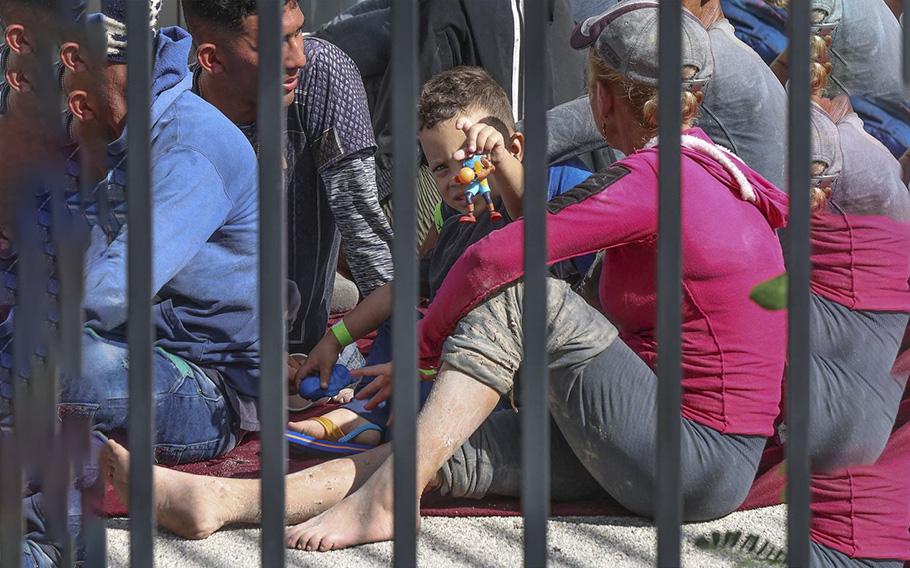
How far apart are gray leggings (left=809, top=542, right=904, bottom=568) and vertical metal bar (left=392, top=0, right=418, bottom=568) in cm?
109

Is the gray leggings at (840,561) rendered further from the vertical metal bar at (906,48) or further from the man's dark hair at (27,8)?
the man's dark hair at (27,8)

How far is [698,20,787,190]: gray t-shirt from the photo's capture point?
11.3 feet

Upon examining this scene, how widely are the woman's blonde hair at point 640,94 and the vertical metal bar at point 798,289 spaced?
1.24 m

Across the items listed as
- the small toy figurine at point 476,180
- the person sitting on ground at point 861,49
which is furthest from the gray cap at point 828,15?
the small toy figurine at point 476,180

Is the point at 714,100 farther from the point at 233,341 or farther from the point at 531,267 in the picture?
the point at 531,267

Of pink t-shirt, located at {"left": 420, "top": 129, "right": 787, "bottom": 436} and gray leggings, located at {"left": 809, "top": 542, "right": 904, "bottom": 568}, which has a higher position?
pink t-shirt, located at {"left": 420, "top": 129, "right": 787, "bottom": 436}

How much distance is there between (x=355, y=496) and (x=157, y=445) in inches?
25.5

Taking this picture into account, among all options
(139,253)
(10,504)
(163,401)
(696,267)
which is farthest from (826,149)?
(10,504)

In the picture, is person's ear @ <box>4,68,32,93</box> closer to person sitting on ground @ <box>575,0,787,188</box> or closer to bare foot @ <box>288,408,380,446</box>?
bare foot @ <box>288,408,380,446</box>

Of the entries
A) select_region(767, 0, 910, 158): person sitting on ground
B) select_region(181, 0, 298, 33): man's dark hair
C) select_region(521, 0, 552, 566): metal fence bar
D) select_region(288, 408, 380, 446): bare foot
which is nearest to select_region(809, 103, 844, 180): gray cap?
select_region(767, 0, 910, 158): person sitting on ground

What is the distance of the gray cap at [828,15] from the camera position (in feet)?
11.1

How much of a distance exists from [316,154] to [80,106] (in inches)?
55.7

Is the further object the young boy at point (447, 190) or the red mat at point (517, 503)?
the young boy at point (447, 190)

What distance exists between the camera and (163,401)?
118 inches
